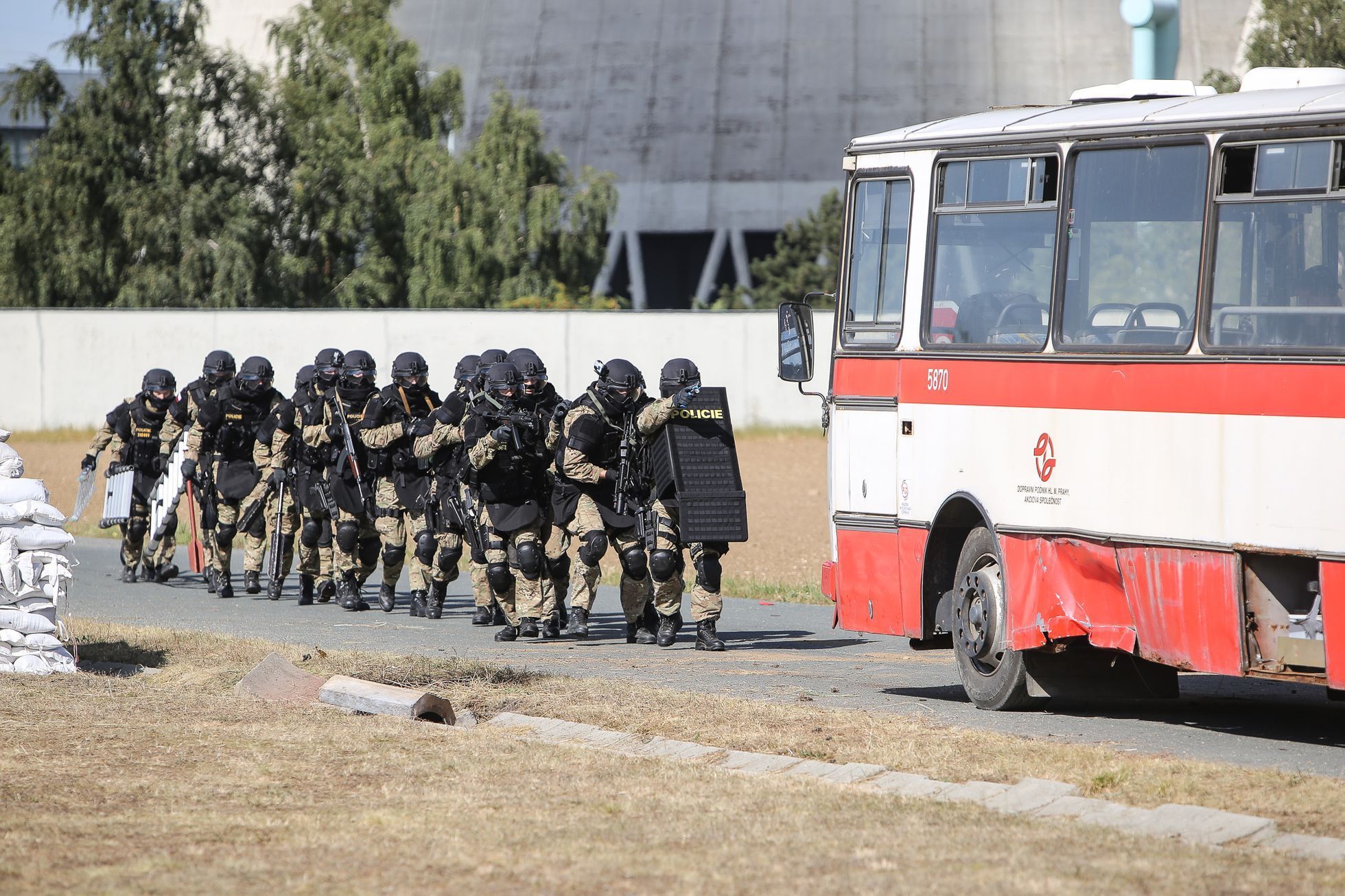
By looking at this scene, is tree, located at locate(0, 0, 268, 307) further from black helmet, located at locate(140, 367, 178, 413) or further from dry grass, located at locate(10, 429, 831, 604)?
black helmet, located at locate(140, 367, 178, 413)

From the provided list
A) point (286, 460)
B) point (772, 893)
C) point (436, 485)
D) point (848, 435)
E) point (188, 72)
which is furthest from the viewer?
point (188, 72)

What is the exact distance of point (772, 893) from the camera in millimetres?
6043

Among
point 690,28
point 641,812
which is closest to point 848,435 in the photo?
point 641,812

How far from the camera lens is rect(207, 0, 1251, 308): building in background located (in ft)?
184

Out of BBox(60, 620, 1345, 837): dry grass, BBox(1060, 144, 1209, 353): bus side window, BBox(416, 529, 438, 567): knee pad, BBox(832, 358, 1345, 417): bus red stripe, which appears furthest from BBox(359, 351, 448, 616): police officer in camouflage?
BBox(1060, 144, 1209, 353): bus side window

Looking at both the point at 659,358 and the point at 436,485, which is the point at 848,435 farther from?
the point at 659,358

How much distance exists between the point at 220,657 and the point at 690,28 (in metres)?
49.3

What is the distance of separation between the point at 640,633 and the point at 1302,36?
2605 centimetres

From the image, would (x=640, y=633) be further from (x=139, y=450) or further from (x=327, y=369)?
(x=139, y=450)

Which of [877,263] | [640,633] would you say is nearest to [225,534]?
[640,633]

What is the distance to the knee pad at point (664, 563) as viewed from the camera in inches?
532

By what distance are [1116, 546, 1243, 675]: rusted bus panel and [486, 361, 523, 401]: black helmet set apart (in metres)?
6.11

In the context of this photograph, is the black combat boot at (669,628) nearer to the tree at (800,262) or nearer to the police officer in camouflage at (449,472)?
the police officer in camouflage at (449,472)

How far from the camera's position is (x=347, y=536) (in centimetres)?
1691
